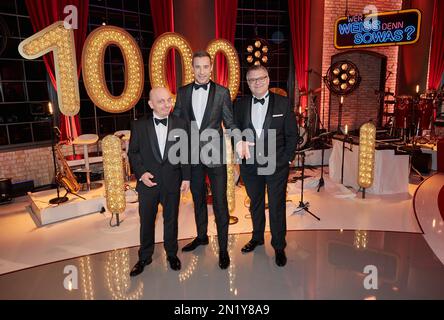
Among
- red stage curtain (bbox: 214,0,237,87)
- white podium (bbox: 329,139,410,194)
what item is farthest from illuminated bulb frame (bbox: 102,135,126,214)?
red stage curtain (bbox: 214,0,237,87)

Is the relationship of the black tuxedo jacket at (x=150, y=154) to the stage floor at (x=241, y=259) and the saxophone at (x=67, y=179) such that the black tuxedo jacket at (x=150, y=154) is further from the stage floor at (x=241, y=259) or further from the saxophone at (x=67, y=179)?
the saxophone at (x=67, y=179)

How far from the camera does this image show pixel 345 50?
385 inches

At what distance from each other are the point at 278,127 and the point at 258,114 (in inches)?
9.1

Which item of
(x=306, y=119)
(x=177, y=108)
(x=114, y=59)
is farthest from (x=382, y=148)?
(x=114, y=59)

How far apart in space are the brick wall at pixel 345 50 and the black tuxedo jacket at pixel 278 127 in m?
6.67

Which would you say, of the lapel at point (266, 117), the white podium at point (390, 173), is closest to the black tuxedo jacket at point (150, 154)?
the lapel at point (266, 117)

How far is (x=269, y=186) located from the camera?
3.64 m

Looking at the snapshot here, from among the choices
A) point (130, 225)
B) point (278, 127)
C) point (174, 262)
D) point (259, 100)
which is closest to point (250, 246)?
point (174, 262)

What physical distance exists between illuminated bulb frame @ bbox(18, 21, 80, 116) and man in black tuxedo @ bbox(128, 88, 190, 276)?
1626 mm

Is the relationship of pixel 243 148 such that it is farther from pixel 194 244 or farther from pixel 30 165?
pixel 30 165

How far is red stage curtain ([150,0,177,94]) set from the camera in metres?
7.65

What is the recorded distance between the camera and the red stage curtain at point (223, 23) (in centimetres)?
832

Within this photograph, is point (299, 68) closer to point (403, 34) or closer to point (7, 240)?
point (403, 34)

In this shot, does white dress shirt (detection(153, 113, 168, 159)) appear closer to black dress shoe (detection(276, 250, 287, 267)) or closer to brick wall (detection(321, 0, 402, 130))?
black dress shoe (detection(276, 250, 287, 267))
